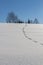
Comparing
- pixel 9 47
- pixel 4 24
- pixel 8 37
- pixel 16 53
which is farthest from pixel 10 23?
pixel 16 53

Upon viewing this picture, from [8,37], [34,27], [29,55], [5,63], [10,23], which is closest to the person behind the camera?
[5,63]

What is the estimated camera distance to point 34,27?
5.03ft

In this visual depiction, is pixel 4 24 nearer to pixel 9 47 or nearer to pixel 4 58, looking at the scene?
pixel 9 47

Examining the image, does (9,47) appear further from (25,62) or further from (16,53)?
(25,62)

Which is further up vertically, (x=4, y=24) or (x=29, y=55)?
(x=4, y=24)

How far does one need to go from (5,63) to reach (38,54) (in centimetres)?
23

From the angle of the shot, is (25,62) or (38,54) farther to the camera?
(38,54)

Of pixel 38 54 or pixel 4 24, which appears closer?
pixel 38 54

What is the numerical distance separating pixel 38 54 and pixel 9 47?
217 mm

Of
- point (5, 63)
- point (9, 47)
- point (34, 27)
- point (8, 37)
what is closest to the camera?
point (5, 63)

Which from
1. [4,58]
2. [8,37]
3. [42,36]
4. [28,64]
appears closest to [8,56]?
[4,58]

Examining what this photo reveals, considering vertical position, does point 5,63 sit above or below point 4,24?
below

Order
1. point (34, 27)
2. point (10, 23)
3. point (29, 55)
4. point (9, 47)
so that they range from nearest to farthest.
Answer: point (29, 55) → point (9, 47) → point (34, 27) → point (10, 23)

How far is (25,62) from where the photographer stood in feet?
2.55
